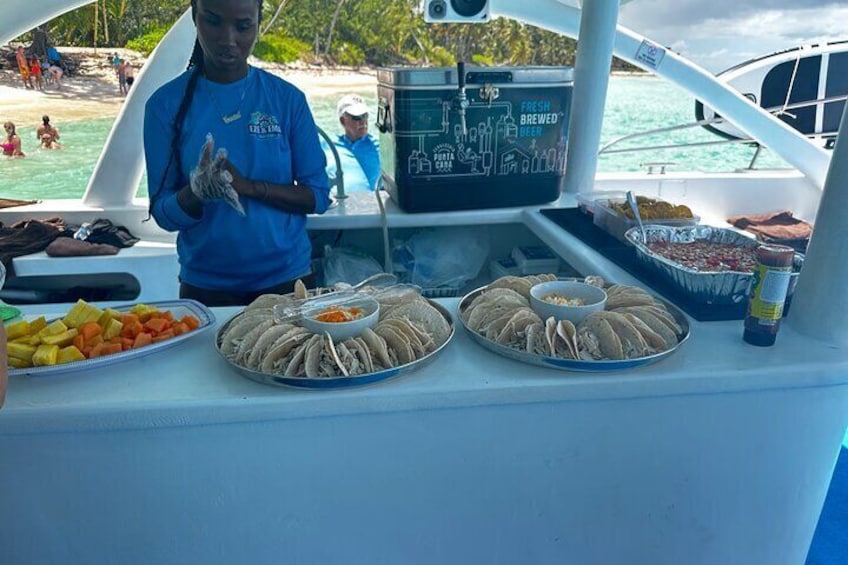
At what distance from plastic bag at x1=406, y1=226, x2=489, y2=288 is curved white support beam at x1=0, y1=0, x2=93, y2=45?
6.64ft

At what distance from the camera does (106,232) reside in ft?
9.64

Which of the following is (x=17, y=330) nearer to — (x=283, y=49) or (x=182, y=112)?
(x=182, y=112)

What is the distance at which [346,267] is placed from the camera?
2277 mm

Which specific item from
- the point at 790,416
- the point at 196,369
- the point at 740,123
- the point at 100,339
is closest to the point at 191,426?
the point at 196,369

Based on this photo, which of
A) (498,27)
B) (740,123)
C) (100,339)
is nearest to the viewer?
(100,339)

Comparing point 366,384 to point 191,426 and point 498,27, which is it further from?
point 498,27

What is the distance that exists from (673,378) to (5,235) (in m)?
3.05

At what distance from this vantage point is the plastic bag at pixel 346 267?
227 cm

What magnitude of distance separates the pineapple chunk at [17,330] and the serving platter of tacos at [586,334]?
0.75 metres

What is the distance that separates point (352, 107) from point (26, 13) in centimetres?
179

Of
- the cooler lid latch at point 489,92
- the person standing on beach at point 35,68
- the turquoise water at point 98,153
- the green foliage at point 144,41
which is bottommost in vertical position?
the turquoise water at point 98,153

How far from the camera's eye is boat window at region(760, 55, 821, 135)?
596 centimetres

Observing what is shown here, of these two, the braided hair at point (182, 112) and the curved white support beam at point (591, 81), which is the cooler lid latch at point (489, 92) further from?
the braided hair at point (182, 112)

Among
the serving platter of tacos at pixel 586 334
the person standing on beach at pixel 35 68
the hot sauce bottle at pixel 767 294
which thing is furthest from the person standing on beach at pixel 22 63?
the hot sauce bottle at pixel 767 294
